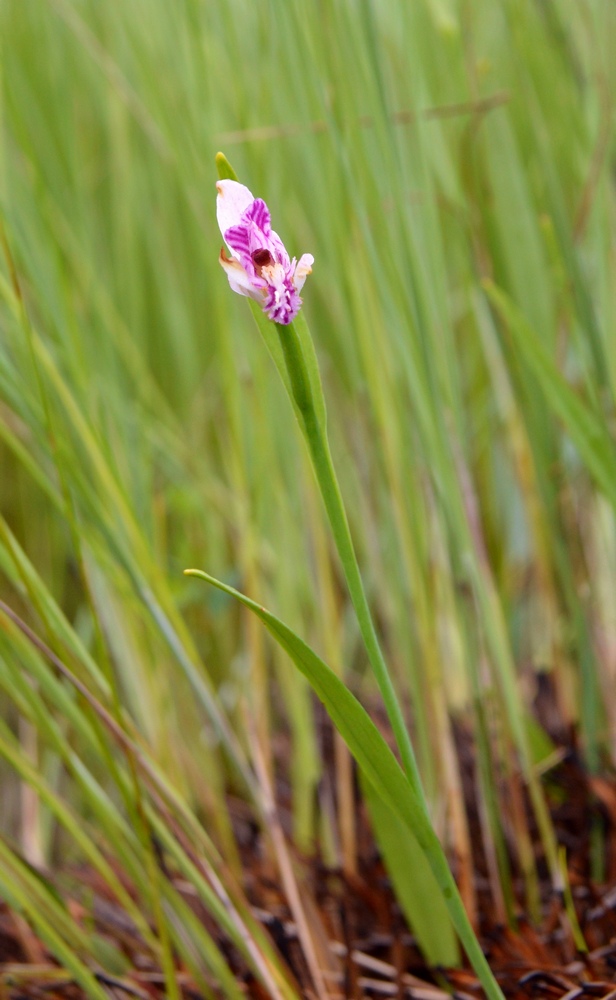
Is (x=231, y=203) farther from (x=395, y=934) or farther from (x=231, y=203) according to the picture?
(x=395, y=934)

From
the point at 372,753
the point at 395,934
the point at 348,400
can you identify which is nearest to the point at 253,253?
the point at 372,753

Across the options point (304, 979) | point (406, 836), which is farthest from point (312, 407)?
point (304, 979)

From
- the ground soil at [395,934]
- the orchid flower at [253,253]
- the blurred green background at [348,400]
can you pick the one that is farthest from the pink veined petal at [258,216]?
the ground soil at [395,934]

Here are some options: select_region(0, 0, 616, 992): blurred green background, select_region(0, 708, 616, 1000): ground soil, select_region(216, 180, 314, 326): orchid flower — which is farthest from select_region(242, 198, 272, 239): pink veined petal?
select_region(0, 708, 616, 1000): ground soil

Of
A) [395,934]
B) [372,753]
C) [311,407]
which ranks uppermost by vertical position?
[311,407]

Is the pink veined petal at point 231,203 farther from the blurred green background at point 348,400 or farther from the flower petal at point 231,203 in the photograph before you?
the blurred green background at point 348,400

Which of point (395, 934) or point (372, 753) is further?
point (395, 934)

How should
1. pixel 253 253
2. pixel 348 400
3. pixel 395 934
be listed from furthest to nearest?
pixel 348 400
pixel 395 934
pixel 253 253
